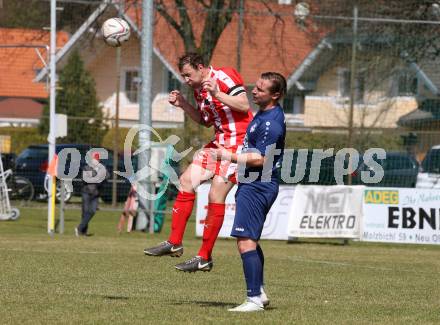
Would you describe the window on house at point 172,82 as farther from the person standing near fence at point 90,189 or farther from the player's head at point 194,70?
the player's head at point 194,70

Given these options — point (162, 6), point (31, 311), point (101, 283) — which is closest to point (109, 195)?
point (162, 6)

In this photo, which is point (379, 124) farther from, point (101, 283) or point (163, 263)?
point (101, 283)

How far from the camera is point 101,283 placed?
12.1 meters

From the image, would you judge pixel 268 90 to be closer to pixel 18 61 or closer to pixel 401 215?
pixel 401 215

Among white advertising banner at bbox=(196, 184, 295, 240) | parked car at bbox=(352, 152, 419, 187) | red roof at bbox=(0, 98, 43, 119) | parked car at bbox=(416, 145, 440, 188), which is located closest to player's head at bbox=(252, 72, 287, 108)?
white advertising banner at bbox=(196, 184, 295, 240)

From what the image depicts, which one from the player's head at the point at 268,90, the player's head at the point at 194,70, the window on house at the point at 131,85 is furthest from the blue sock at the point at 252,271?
the window on house at the point at 131,85

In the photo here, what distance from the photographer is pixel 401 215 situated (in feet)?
68.7

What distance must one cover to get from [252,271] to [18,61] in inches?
775

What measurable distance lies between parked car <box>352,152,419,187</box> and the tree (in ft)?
23.1

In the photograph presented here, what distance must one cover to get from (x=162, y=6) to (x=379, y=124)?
6.09 metres

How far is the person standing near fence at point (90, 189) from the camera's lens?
22562 millimetres

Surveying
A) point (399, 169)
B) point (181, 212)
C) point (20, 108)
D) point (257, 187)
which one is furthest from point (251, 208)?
point (20, 108)

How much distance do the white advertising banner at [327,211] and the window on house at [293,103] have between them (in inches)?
230

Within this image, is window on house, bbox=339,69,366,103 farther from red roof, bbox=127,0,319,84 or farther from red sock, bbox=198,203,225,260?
red sock, bbox=198,203,225,260
